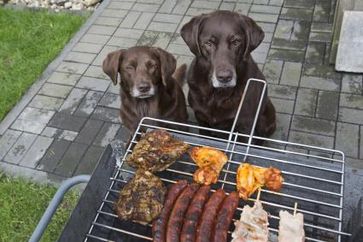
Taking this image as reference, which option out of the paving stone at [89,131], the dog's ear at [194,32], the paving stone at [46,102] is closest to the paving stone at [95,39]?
the paving stone at [46,102]

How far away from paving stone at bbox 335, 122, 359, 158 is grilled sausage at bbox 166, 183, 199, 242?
2.22m

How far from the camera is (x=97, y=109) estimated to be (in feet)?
15.8

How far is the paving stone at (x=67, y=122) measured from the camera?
4.64 metres

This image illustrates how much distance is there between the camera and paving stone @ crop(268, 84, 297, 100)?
467 cm

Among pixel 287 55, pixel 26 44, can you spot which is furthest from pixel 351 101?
pixel 26 44

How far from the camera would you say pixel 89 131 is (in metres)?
4.57

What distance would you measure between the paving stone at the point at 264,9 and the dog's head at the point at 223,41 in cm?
254

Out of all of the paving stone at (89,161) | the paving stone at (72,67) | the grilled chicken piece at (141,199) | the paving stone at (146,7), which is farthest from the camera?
the paving stone at (146,7)

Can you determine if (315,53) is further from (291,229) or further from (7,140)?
(7,140)

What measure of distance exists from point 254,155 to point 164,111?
1559mm

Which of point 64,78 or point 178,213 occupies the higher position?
point 178,213

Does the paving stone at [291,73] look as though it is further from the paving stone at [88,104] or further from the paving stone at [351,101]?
the paving stone at [88,104]

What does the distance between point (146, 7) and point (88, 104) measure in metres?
2.11

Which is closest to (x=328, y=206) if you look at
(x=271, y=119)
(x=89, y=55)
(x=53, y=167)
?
(x=271, y=119)
